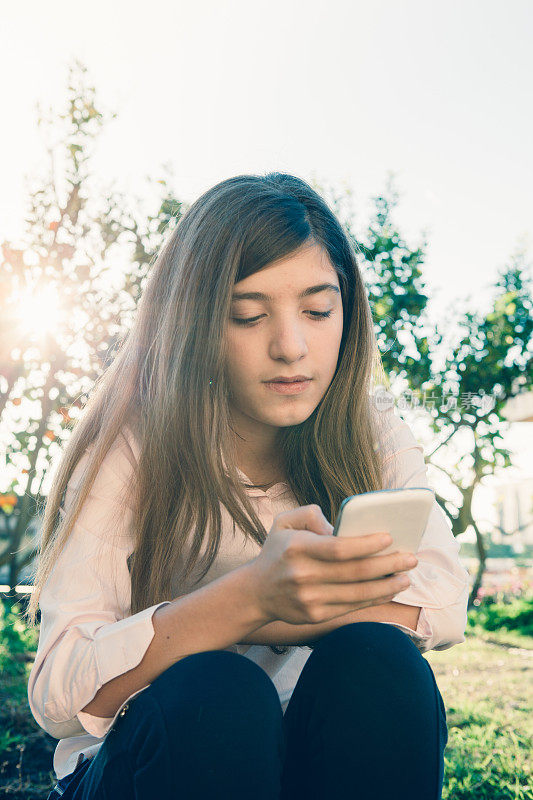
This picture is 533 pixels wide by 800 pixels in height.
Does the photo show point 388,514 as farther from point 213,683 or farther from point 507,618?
point 507,618

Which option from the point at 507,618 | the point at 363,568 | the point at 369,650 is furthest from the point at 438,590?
the point at 507,618

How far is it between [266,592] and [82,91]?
471 cm

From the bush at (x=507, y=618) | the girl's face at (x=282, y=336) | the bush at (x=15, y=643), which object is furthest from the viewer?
the bush at (x=507, y=618)

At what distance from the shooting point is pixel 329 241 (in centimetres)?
180

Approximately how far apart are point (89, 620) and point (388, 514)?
638mm

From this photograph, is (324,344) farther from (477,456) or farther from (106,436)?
(477,456)

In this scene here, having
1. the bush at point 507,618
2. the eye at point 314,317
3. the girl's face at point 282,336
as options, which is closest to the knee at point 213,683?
the girl's face at point 282,336

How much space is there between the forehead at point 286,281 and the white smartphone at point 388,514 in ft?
2.08

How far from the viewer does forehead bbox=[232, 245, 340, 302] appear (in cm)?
163

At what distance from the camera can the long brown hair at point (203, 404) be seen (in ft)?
5.39

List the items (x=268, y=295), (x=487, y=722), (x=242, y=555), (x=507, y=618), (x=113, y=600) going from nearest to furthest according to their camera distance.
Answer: (x=113, y=600), (x=268, y=295), (x=242, y=555), (x=487, y=722), (x=507, y=618)

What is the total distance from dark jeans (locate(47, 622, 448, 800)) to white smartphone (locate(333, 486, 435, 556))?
23cm

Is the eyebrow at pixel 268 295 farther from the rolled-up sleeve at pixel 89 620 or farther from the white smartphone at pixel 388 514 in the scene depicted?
the white smartphone at pixel 388 514

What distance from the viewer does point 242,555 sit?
5.79 feet
